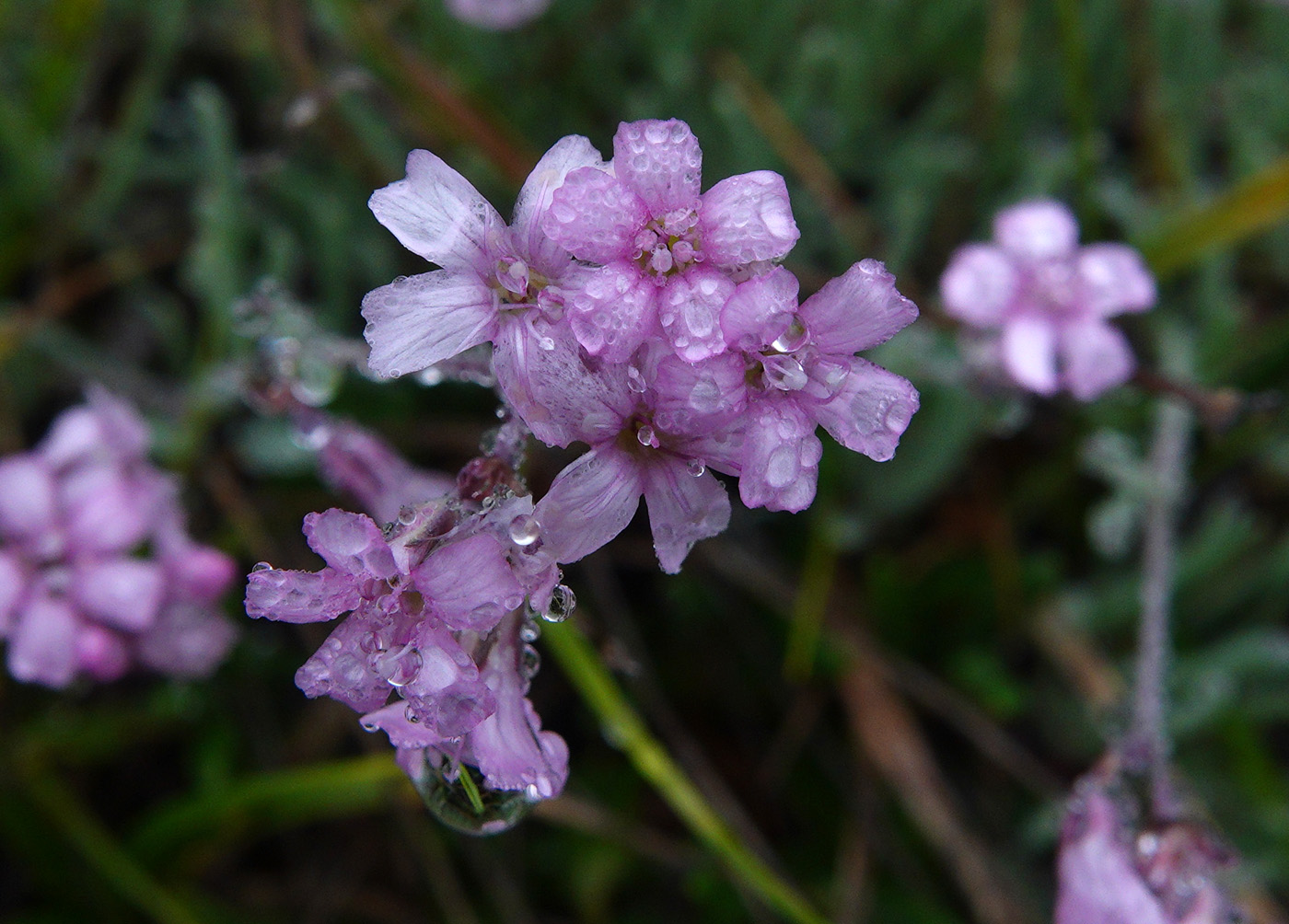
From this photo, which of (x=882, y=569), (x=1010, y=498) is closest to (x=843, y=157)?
(x=1010, y=498)

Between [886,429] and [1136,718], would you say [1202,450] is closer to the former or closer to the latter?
[1136,718]

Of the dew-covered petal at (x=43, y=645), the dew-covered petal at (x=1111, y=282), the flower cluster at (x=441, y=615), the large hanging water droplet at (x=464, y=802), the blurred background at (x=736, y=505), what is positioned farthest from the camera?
the blurred background at (x=736, y=505)

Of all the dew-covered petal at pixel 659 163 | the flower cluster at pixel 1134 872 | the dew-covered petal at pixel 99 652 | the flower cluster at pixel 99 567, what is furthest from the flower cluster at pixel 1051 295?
the dew-covered petal at pixel 99 652

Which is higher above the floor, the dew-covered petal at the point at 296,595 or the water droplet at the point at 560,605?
the dew-covered petal at the point at 296,595

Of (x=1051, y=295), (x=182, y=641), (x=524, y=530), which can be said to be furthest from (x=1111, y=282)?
(x=182, y=641)

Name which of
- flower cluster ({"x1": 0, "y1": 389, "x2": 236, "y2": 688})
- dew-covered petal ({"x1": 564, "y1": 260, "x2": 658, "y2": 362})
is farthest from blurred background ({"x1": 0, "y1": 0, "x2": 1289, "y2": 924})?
dew-covered petal ({"x1": 564, "y1": 260, "x2": 658, "y2": 362})

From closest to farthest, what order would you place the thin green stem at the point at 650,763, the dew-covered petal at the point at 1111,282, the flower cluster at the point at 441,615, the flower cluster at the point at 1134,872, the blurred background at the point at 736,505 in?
1. the flower cluster at the point at 441,615
2. the flower cluster at the point at 1134,872
3. the thin green stem at the point at 650,763
4. the dew-covered petal at the point at 1111,282
5. the blurred background at the point at 736,505

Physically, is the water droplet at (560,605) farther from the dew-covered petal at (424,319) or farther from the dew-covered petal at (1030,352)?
the dew-covered petal at (1030,352)

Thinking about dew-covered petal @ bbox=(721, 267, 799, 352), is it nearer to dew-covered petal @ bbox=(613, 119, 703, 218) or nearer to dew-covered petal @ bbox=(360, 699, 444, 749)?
dew-covered petal @ bbox=(613, 119, 703, 218)
